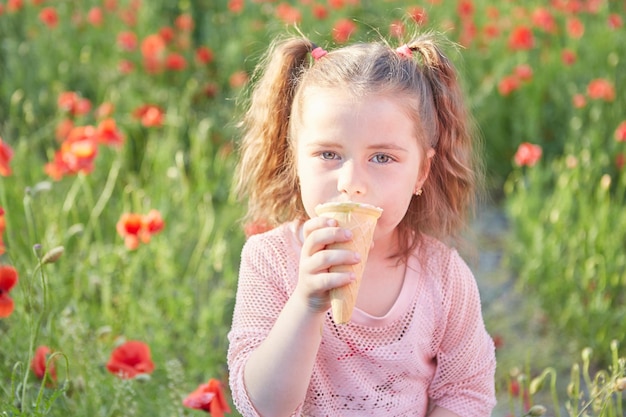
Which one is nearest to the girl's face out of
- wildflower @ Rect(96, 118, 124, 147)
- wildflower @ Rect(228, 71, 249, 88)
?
wildflower @ Rect(96, 118, 124, 147)

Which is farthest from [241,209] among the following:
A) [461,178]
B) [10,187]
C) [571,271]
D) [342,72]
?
[342,72]

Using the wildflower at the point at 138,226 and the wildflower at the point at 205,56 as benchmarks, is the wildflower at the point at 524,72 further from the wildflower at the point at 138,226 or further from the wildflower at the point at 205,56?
the wildflower at the point at 138,226

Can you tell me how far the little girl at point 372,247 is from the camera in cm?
167

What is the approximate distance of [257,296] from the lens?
1.86 m

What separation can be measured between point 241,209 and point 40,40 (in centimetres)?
182

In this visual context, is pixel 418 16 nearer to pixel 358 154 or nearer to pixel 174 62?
pixel 358 154

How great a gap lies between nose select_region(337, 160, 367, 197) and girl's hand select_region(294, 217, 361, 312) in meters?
0.14

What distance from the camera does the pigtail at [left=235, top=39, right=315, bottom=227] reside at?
1983mm

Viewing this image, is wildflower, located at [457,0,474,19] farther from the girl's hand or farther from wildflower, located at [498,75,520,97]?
the girl's hand

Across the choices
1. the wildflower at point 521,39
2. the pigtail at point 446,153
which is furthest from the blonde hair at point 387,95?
the wildflower at point 521,39

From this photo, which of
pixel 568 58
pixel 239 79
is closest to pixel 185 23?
pixel 239 79

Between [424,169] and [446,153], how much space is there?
13cm

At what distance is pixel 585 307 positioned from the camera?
309 cm

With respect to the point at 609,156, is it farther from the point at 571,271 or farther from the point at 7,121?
the point at 7,121
